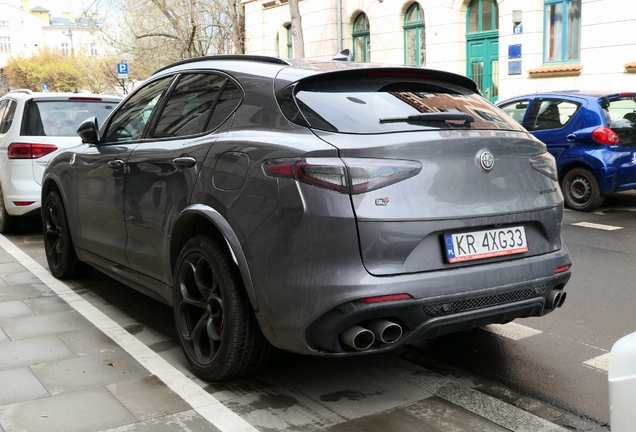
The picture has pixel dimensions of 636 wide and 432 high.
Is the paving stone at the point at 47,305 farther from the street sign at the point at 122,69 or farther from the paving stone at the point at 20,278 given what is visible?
the street sign at the point at 122,69

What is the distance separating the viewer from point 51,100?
29.1 feet

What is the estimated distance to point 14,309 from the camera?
568cm

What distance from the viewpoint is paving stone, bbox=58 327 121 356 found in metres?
4.67

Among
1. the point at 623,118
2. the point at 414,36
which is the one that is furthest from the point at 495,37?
the point at 623,118

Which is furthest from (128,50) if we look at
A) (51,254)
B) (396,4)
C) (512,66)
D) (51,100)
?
(51,254)

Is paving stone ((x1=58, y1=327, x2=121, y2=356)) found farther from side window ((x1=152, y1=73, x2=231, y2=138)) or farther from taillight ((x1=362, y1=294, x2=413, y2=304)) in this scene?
taillight ((x1=362, y1=294, x2=413, y2=304))

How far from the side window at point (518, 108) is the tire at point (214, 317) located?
810cm

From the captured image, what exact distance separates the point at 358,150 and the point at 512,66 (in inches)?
697

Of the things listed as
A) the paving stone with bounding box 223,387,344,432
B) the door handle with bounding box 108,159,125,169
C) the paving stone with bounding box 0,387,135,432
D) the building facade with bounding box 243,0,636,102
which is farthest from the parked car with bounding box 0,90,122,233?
the building facade with bounding box 243,0,636,102

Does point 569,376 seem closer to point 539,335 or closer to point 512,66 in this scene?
point 539,335

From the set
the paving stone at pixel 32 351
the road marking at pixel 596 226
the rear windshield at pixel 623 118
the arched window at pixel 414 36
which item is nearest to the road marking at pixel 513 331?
the paving stone at pixel 32 351

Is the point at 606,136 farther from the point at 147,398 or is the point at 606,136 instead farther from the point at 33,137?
the point at 147,398

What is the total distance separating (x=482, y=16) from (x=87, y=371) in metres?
19.8

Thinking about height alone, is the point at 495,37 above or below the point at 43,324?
above
